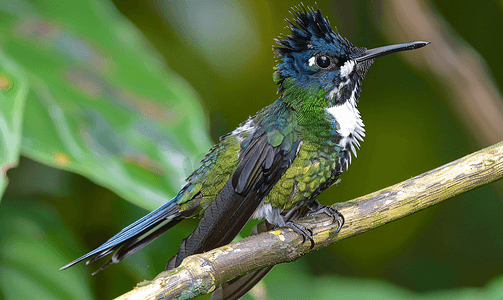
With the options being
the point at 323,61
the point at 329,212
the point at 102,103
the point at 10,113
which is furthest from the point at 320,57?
the point at 10,113

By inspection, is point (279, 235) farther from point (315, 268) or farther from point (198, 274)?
point (315, 268)

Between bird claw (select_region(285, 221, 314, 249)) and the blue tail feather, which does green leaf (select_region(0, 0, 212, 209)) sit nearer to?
the blue tail feather

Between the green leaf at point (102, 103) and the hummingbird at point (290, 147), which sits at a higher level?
the green leaf at point (102, 103)

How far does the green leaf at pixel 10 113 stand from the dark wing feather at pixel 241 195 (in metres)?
0.47

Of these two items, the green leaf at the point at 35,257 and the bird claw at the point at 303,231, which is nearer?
the bird claw at the point at 303,231

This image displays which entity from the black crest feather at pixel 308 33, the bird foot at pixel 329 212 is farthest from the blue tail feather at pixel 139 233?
the black crest feather at pixel 308 33

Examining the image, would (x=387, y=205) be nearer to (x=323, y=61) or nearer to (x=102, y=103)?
(x=323, y=61)

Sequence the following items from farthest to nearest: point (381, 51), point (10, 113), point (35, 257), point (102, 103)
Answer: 1. point (35, 257)
2. point (102, 103)
3. point (381, 51)
4. point (10, 113)

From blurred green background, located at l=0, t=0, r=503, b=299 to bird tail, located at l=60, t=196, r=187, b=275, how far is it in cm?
4

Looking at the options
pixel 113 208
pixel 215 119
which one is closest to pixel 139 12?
pixel 215 119

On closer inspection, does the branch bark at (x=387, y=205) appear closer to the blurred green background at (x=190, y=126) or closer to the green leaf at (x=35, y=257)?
the blurred green background at (x=190, y=126)

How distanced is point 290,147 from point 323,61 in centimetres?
27

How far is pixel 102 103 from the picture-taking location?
A: 1.43 metres

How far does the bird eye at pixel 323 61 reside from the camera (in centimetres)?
128
